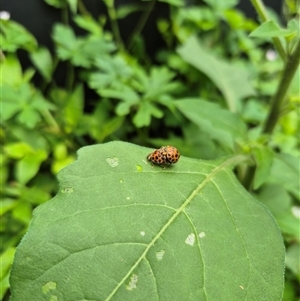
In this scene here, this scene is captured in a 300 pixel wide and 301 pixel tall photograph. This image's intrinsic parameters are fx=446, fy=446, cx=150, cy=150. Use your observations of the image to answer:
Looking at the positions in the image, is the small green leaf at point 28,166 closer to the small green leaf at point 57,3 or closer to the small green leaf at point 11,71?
the small green leaf at point 11,71

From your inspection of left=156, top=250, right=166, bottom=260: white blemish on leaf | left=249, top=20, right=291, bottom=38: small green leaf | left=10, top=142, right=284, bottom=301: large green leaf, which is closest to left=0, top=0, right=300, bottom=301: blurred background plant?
left=249, top=20, right=291, bottom=38: small green leaf

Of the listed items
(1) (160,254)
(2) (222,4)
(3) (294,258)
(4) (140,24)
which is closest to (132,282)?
(1) (160,254)

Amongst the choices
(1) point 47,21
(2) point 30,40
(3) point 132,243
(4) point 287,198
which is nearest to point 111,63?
(2) point 30,40

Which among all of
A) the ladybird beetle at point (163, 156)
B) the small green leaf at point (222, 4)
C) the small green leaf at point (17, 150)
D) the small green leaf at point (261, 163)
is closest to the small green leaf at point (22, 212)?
the small green leaf at point (17, 150)

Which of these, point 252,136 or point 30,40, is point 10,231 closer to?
point 30,40

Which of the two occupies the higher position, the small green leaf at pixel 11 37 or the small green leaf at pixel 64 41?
the small green leaf at pixel 11 37
